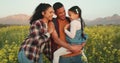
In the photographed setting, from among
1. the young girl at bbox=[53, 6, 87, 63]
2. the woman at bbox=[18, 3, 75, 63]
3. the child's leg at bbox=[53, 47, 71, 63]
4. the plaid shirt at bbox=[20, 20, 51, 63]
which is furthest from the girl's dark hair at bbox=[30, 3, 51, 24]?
the child's leg at bbox=[53, 47, 71, 63]

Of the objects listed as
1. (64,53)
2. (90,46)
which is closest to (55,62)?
(64,53)

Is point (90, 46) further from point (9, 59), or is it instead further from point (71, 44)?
point (71, 44)

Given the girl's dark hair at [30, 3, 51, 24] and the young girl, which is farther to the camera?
the young girl

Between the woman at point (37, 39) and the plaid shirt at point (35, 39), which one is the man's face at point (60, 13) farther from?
the plaid shirt at point (35, 39)

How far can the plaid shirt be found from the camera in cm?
578

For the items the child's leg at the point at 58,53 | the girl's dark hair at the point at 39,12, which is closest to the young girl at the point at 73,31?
the child's leg at the point at 58,53

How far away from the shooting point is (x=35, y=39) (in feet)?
19.0

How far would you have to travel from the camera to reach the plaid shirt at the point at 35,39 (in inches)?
227

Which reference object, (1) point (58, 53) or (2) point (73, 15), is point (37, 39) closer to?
(1) point (58, 53)

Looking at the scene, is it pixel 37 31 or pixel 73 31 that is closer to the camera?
pixel 37 31

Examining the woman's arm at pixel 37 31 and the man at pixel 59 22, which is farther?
the man at pixel 59 22

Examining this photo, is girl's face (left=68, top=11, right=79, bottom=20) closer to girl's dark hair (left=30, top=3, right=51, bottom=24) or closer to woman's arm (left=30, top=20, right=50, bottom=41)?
girl's dark hair (left=30, top=3, right=51, bottom=24)

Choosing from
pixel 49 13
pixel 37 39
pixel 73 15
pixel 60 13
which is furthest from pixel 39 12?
pixel 73 15

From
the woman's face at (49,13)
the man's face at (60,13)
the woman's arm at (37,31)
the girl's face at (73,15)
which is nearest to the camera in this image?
the woman's arm at (37,31)
